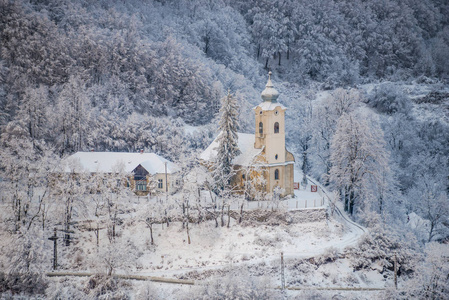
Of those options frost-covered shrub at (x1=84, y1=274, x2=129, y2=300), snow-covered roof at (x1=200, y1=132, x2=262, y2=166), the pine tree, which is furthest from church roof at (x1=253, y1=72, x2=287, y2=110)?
frost-covered shrub at (x1=84, y1=274, x2=129, y2=300)

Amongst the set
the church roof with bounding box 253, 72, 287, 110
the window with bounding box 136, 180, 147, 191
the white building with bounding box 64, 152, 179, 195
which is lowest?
the window with bounding box 136, 180, 147, 191

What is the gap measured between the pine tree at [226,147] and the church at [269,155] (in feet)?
4.80

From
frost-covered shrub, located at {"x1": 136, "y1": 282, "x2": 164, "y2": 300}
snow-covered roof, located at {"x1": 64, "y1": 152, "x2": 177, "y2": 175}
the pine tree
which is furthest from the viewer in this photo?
snow-covered roof, located at {"x1": 64, "y1": 152, "x2": 177, "y2": 175}

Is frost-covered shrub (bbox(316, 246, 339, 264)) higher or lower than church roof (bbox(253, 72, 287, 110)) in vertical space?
lower

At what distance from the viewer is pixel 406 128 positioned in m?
58.0

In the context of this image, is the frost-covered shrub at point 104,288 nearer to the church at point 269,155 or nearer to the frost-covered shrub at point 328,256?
the church at point 269,155

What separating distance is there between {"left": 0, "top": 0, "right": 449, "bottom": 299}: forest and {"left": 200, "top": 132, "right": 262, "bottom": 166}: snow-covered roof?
3106mm

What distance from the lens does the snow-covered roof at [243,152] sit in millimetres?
41500

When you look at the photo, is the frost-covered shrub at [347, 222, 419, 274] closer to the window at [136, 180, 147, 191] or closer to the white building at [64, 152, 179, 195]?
the white building at [64, 152, 179, 195]

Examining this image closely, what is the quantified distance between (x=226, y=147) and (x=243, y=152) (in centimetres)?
338

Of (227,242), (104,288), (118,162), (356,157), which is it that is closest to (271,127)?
(356,157)

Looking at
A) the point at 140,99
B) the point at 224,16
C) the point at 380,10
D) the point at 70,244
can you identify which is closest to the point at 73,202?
the point at 70,244

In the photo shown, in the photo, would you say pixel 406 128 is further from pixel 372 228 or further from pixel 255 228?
pixel 255 228

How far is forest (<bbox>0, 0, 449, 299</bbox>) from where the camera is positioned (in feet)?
131
